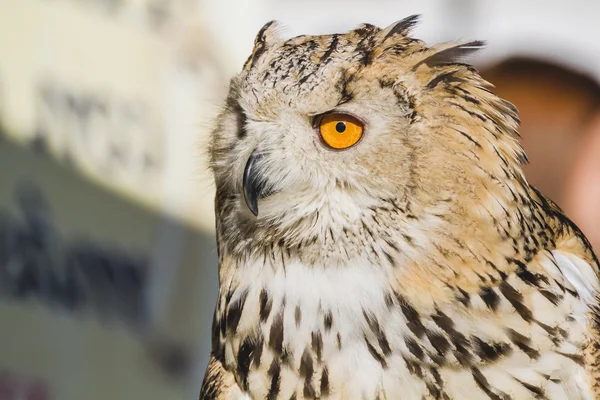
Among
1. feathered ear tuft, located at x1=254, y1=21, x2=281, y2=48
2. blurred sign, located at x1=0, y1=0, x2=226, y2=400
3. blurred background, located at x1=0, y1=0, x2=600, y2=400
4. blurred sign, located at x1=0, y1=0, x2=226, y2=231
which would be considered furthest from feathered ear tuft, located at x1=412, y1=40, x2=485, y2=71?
blurred sign, located at x1=0, y1=0, x2=226, y2=400

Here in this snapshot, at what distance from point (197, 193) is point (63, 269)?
2.28ft

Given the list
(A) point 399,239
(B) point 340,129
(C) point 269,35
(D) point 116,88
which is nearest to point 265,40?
(C) point 269,35

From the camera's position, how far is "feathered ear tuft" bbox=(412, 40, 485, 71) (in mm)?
1476

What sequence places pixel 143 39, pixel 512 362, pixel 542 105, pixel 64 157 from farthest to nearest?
pixel 143 39 → pixel 64 157 → pixel 542 105 → pixel 512 362

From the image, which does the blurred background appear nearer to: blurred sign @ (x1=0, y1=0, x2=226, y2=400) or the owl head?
blurred sign @ (x1=0, y1=0, x2=226, y2=400)

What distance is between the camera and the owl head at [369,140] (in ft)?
4.72

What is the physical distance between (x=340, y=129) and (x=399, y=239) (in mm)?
205

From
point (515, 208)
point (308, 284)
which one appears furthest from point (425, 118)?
point (308, 284)

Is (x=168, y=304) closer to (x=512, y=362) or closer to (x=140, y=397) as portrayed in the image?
(x=140, y=397)

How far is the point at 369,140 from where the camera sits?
56.9 inches

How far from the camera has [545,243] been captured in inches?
60.1

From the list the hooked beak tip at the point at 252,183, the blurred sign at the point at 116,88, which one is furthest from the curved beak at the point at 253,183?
the blurred sign at the point at 116,88

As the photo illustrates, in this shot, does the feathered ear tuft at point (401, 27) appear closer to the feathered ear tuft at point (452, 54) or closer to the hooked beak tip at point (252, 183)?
the feathered ear tuft at point (452, 54)

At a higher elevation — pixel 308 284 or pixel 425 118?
pixel 425 118
